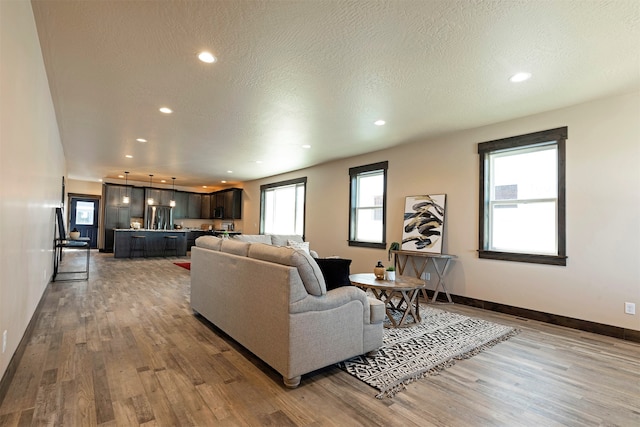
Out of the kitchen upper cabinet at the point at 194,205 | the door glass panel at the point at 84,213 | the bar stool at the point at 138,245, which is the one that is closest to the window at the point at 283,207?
the bar stool at the point at 138,245

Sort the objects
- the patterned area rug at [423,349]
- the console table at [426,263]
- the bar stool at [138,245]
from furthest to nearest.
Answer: the bar stool at [138,245]
the console table at [426,263]
the patterned area rug at [423,349]

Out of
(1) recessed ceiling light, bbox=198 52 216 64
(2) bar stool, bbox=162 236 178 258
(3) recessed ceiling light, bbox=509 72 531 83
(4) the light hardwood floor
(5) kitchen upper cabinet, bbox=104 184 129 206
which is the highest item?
(3) recessed ceiling light, bbox=509 72 531 83

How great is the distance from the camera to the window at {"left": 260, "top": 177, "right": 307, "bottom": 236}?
8227 mm

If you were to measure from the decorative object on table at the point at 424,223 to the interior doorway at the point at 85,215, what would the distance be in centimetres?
1172

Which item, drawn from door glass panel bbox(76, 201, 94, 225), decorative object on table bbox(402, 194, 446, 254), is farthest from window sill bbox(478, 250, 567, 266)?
door glass panel bbox(76, 201, 94, 225)

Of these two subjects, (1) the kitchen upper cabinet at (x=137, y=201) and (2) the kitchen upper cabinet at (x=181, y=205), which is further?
(2) the kitchen upper cabinet at (x=181, y=205)

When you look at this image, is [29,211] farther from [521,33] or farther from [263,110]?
[521,33]

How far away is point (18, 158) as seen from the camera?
2.24m

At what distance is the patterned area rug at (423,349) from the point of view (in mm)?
2354

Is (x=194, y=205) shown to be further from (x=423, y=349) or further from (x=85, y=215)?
(x=423, y=349)

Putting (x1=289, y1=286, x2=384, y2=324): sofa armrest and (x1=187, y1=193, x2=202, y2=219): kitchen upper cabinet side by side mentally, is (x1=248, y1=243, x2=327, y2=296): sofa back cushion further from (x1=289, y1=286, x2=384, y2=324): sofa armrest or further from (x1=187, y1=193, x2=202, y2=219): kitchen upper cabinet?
(x1=187, y1=193, x2=202, y2=219): kitchen upper cabinet

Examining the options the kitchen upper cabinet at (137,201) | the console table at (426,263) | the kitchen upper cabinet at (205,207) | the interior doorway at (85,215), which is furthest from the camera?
the kitchen upper cabinet at (205,207)

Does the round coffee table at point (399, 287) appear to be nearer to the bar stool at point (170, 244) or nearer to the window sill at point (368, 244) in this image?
the window sill at point (368, 244)

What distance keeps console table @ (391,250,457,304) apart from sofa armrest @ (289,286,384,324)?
2.38 m
